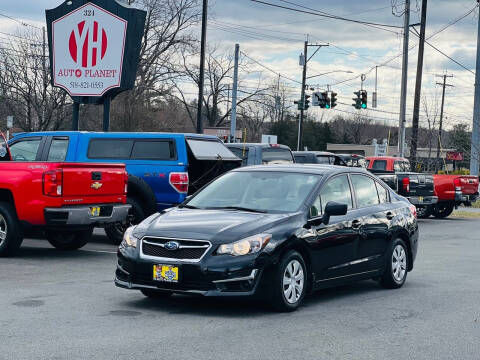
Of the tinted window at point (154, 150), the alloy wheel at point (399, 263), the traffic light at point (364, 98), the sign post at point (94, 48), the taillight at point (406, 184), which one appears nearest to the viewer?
the alloy wheel at point (399, 263)

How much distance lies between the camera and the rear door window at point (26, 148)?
46.9 feet

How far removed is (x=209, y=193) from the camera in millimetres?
9508

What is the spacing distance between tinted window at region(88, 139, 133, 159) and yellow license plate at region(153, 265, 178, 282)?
733 cm

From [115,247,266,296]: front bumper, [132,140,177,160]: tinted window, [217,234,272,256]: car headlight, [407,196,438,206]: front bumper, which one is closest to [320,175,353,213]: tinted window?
[217,234,272,256]: car headlight

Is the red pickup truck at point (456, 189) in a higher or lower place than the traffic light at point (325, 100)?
lower

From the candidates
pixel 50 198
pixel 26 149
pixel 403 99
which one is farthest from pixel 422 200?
pixel 50 198

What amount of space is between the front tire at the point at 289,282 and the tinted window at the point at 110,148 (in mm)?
7316

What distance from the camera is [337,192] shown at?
9.49m

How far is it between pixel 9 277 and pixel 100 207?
2.49m

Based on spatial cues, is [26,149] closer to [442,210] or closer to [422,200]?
[422,200]

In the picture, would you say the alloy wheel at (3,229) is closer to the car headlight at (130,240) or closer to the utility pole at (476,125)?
the car headlight at (130,240)

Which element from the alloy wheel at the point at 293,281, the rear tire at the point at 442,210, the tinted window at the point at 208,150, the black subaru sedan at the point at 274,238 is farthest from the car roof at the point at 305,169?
the rear tire at the point at 442,210

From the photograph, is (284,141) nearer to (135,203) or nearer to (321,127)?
(321,127)

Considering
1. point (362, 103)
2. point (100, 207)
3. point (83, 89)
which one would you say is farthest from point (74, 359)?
point (362, 103)
